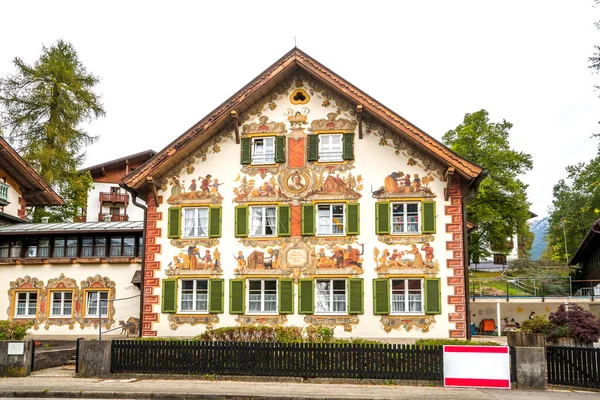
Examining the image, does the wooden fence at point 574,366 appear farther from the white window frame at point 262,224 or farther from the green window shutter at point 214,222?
the green window shutter at point 214,222

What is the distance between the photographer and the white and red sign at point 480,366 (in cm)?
1705

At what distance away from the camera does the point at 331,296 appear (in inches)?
977

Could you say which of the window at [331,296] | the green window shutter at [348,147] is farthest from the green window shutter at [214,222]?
the green window shutter at [348,147]

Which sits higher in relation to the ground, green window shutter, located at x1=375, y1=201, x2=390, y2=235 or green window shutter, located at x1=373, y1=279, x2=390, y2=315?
green window shutter, located at x1=375, y1=201, x2=390, y2=235

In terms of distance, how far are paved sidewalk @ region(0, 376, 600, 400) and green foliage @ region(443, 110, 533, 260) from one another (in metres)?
28.1

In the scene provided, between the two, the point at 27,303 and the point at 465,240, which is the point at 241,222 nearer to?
the point at 465,240

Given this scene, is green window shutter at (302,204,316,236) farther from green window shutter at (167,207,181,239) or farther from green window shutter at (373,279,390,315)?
green window shutter at (167,207,181,239)

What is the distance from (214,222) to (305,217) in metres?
3.73

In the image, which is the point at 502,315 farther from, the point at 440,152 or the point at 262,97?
the point at 262,97

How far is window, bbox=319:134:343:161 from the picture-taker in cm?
2570

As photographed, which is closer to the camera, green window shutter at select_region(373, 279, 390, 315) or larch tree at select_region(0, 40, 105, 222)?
green window shutter at select_region(373, 279, 390, 315)

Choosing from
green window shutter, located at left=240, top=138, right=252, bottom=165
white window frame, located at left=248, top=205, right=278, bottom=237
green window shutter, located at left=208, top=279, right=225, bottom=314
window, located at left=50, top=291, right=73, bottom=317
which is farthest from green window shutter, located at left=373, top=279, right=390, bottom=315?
window, located at left=50, top=291, right=73, bottom=317

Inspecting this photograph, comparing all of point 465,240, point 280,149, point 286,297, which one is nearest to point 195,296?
point 286,297

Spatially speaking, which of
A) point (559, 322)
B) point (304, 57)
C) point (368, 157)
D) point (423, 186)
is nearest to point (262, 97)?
point (304, 57)
